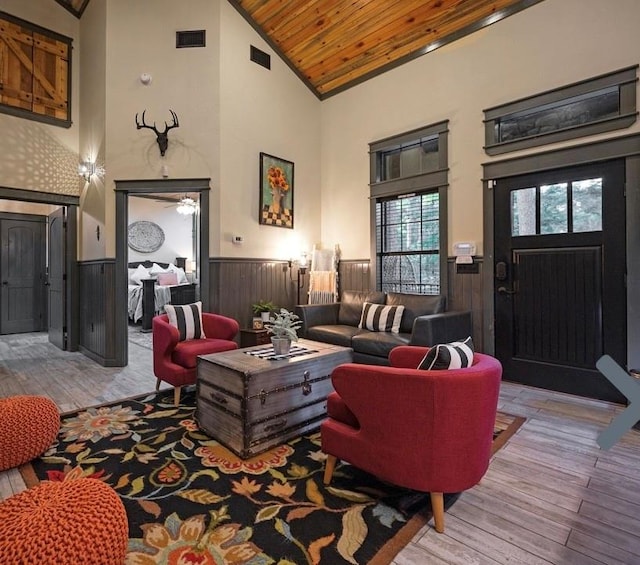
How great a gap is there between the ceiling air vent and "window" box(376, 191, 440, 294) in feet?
10.1

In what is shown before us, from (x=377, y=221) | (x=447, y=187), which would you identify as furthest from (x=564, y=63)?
(x=377, y=221)

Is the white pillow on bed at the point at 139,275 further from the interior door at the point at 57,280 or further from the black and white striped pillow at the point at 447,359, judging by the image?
the black and white striped pillow at the point at 447,359

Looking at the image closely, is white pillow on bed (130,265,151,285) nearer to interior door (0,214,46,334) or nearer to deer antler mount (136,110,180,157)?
interior door (0,214,46,334)

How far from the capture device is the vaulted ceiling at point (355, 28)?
420cm

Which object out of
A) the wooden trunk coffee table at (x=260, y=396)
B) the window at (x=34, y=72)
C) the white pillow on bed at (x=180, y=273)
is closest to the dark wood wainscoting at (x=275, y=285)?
the wooden trunk coffee table at (x=260, y=396)

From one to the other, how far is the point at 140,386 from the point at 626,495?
3948mm

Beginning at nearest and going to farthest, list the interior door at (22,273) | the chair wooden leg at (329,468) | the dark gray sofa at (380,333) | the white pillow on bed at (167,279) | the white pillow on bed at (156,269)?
the chair wooden leg at (329,468), the dark gray sofa at (380,333), the interior door at (22,273), the white pillow on bed at (167,279), the white pillow on bed at (156,269)

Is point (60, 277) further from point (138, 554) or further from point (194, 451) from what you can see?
point (138, 554)

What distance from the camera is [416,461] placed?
1.67 metres

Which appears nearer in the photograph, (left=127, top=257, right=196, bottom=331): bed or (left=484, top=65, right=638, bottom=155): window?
(left=484, top=65, right=638, bottom=155): window

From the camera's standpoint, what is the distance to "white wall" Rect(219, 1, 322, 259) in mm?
Answer: 4777

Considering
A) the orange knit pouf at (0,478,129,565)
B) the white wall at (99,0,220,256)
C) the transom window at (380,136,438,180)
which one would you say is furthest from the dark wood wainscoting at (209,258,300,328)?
the orange knit pouf at (0,478,129,565)

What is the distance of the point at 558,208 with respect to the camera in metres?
3.65

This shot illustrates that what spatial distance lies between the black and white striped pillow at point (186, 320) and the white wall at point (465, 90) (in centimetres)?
255
